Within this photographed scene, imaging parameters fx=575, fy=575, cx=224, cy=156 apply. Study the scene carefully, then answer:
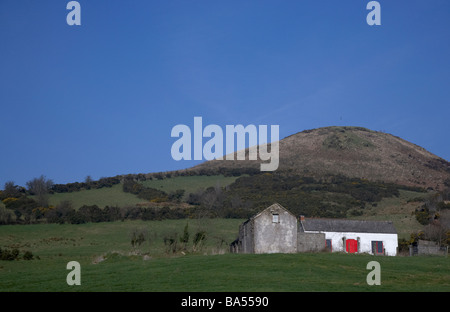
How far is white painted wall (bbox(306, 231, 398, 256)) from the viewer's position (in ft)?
194

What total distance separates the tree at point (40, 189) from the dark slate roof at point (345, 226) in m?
55.2

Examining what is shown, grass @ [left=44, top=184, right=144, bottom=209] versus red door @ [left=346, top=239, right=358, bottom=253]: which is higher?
grass @ [left=44, top=184, right=144, bottom=209]

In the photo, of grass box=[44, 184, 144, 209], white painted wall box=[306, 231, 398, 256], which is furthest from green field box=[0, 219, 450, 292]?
grass box=[44, 184, 144, 209]

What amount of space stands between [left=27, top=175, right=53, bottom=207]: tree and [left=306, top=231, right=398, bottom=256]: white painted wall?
191ft

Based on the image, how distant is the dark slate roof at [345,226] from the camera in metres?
60.3

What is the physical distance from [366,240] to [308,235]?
27.7 ft

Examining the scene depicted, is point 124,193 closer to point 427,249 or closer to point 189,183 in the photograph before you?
point 189,183

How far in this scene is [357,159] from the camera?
149750 mm

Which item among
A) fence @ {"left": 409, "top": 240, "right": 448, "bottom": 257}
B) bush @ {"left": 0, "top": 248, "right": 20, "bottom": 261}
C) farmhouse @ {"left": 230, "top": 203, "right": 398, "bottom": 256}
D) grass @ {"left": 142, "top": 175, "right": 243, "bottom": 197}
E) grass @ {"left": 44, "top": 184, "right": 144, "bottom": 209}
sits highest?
grass @ {"left": 142, "top": 175, "right": 243, "bottom": 197}

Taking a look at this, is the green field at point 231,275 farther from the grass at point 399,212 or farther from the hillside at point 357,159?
the hillside at point 357,159

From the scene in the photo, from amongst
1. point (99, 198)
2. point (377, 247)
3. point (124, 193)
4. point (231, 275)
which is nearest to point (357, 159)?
point (124, 193)

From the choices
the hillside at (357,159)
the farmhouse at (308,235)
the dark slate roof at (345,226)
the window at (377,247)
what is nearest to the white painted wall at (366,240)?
the farmhouse at (308,235)

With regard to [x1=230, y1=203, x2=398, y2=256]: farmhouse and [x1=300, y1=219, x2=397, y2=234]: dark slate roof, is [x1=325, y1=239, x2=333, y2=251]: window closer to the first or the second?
[x1=230, y1=203, x2=398, y2=256]: farmhouse
